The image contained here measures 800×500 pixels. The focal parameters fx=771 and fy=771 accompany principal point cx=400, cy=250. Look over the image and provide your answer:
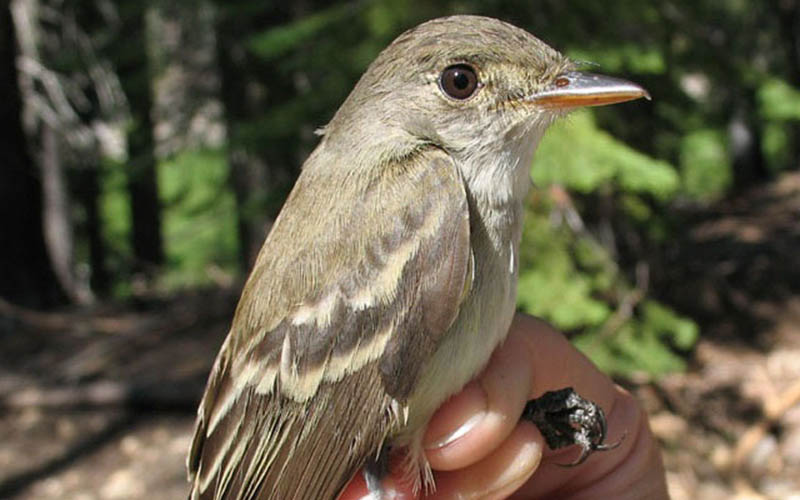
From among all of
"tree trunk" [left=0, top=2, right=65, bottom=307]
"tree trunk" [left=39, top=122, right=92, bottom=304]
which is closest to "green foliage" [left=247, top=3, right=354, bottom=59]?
"tree trunk" [left=0, top=2, right=65, bottom=307]

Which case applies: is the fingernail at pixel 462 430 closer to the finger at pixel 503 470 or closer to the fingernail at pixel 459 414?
the fingernail at pixel 459 414

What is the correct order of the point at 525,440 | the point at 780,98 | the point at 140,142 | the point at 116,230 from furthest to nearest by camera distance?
1. the point at 116,230
2. the point at 140,142
3. the point at 780,98
4. the point at 525,440

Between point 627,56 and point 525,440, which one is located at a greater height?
point 627,56

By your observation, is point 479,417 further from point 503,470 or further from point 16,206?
point 16,206

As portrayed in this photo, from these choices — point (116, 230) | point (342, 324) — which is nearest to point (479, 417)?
point (342, 324)

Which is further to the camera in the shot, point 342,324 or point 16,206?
point 16,206

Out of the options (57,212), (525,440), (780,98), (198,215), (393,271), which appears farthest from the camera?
(57,212)
